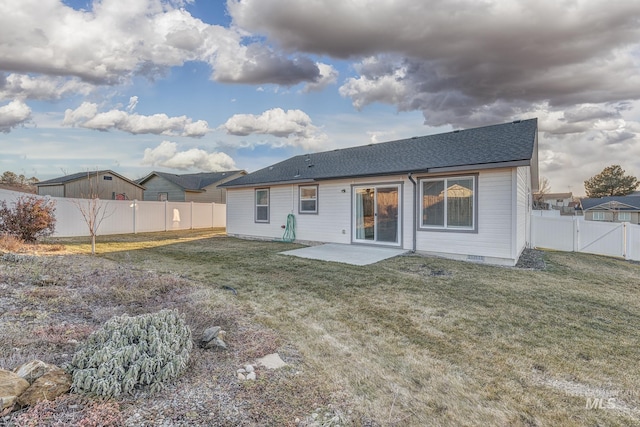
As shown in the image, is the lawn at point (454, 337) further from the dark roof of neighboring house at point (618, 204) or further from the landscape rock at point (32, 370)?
the dark roof of neighboring house at point (618, 204)

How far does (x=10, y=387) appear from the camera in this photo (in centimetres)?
182

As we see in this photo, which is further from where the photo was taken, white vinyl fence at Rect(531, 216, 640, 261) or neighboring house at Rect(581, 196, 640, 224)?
neighboring house at Rect(581, 196, 640, 224)

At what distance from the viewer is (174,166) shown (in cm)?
3375

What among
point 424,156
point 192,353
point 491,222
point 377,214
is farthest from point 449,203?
point 192,353

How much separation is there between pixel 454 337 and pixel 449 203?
563 centimetres

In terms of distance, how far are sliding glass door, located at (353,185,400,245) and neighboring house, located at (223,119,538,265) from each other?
0.03 meters

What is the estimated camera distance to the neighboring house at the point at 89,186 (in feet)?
73.9

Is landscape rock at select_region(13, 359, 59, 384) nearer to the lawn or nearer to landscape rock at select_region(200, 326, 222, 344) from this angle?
landscape rock at select_region(200, 326, 222, 344)

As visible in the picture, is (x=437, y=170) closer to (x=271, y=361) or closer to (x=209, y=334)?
(x=271, y=361)

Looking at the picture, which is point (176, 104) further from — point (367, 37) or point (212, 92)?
point (367, 37)

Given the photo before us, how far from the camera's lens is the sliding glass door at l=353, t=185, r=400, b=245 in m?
9.49

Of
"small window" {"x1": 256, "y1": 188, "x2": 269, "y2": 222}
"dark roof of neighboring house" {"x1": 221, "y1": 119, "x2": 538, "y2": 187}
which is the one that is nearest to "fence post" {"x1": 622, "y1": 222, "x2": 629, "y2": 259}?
"dark roof of neighboring house" {"x1": 221, "y1": 119, "x2": 538, "y2": 187}

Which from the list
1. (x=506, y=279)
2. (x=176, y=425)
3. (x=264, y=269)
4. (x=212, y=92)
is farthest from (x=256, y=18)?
(x=176, y=425)

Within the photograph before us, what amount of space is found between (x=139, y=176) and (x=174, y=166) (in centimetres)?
423
